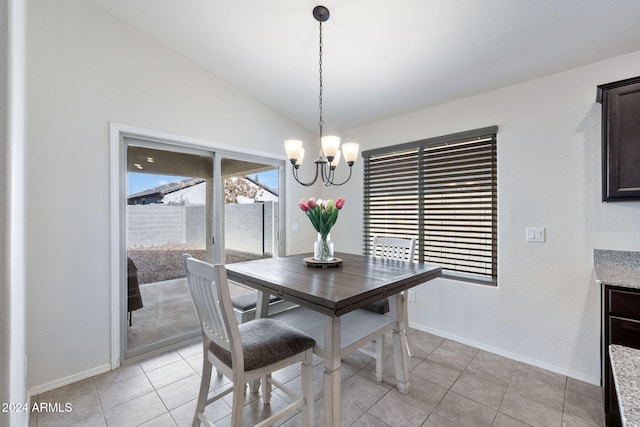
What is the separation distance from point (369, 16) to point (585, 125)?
185 centimetres

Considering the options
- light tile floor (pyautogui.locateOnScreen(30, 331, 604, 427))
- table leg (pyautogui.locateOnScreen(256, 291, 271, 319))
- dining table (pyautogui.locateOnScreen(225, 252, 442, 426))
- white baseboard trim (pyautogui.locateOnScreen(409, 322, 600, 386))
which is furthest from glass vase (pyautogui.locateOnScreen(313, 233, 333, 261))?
white baseboard trim (pyautogui.locateOnScreen(409, 322, 600, 386))

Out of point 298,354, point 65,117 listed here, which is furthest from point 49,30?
point 298,354

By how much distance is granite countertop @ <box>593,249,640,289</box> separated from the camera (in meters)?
1.74

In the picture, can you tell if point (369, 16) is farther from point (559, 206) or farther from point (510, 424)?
point (510, 424)

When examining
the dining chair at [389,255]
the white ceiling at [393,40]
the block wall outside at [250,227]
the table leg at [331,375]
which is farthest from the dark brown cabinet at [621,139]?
the block wall outside at [250,227]

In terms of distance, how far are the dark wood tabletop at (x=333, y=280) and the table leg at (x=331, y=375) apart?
0.66 feet

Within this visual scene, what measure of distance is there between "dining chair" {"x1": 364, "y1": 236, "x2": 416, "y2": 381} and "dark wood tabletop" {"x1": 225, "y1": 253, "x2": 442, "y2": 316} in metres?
0.35

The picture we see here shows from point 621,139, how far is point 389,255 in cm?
183

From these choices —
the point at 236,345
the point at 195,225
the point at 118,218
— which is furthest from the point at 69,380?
the point at 236,345

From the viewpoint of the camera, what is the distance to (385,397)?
2004mm

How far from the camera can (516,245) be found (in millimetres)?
2500

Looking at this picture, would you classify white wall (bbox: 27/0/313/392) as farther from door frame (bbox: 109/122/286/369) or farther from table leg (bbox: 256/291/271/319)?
table leg (bbox: 256/291/271/319)

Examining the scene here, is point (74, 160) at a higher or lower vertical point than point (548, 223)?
higher

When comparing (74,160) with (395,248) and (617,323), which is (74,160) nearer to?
(395,248)
